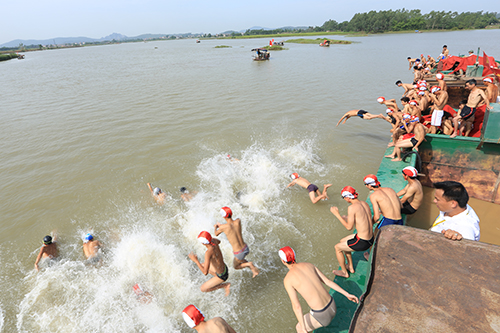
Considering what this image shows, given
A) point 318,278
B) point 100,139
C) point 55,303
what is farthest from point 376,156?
point 100,139

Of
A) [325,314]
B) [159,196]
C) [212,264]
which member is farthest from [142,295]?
[325,314]

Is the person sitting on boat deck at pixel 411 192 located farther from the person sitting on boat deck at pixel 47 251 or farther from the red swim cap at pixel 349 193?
the person sitting on boat deck at pixel 47 251

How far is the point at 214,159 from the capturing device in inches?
413

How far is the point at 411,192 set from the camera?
195 inches

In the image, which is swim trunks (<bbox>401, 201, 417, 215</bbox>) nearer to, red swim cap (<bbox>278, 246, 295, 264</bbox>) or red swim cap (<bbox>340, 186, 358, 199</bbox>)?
red swim cap (<bbox>340, 186, 358, 199</bbox>)

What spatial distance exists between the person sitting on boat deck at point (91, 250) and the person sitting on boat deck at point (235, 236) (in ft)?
11.4

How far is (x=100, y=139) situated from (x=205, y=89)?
11.5m

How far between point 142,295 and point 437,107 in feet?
32.9

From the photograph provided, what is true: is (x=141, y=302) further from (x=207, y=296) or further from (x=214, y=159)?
(x=214, y=159)

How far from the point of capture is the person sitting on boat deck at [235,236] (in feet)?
16.5

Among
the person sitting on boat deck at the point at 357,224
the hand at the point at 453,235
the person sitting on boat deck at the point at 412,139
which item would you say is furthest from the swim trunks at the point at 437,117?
the hand at the point at 453,235

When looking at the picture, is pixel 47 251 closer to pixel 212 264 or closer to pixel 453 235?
pixel 212 264

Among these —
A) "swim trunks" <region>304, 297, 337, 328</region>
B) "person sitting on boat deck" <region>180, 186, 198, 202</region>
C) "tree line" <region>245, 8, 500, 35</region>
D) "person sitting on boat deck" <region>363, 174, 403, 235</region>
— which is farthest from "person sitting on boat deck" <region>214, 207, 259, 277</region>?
"tree line" <region>245, 8, 500, 35</region>

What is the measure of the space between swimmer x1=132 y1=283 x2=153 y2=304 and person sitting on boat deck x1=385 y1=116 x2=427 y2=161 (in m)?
7.11
